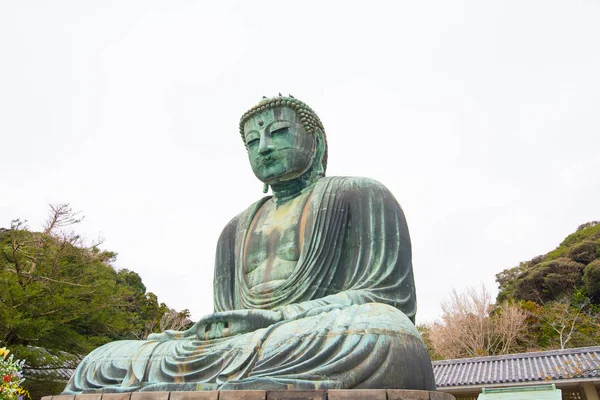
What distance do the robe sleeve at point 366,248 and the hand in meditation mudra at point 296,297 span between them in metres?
0.01

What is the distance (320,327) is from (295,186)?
110 inches

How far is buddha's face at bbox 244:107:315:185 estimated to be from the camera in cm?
600

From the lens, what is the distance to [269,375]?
3490 mm

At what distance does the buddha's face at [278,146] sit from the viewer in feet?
19.7

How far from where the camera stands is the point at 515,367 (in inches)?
656

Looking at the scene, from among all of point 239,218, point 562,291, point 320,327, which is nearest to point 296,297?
point 320,327

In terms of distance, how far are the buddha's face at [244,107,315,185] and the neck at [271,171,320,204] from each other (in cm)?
8

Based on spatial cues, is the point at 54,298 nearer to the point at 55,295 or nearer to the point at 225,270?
the point at 55,295

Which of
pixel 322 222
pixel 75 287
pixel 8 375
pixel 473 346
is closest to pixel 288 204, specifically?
pixel 322 222

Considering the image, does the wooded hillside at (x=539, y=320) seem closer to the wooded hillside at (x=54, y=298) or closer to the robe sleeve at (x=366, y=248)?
the wooded hillside at (x=54, y=298)

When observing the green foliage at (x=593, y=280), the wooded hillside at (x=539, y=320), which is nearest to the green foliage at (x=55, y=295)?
the wooded hillside at (x=539, y=320)

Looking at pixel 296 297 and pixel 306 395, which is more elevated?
pixel 296 297

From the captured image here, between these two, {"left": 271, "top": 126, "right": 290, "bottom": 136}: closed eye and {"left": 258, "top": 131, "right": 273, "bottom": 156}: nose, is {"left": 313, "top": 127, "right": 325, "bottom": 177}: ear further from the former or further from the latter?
{"left": 258, "top": 131, "right": 273, "bottom": 156}: nose

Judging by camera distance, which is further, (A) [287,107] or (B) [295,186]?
(B) [295,186]
